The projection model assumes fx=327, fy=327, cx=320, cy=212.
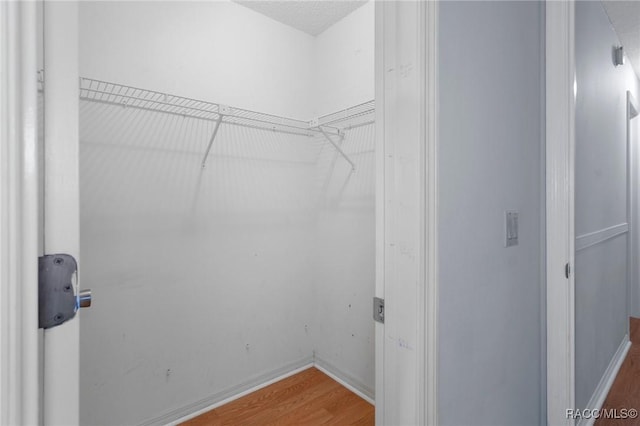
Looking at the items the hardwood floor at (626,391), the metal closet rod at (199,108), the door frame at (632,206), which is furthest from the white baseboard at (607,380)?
the metal closet rod at (199,108)

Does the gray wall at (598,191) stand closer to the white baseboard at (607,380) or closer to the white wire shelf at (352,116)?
the white baseboard at (607,380)

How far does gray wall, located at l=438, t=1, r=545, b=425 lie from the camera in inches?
34.4

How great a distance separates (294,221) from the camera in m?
2.32

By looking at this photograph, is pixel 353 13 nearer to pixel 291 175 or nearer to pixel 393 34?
pixel 291 175

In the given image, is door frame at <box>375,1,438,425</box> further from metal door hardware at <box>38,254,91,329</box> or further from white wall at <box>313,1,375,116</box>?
white wall at <box>313,1,375,116</box>

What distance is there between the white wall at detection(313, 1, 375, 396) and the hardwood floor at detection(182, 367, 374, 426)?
0.13 meters

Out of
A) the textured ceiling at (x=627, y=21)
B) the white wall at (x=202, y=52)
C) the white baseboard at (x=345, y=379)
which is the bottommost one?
the white baseboard at (x=345, y=379)

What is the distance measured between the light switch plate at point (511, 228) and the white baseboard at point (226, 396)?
174 cm

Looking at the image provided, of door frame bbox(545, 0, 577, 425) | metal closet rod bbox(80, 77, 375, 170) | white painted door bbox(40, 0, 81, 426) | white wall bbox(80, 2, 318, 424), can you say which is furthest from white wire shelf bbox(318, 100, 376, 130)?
white painted door bbox(40, 0, 81, 426)

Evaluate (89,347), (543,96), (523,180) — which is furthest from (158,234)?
(543,96)

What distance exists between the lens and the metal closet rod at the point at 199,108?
5.06ft

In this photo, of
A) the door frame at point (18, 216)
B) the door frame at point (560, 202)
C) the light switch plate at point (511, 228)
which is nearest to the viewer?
the door frame at point (18, 216)

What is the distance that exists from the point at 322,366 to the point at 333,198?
3.96 feet

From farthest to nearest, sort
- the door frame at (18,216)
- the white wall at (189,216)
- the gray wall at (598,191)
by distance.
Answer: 1. the white wall at (189,216)
2. the gray wall at (598,191)
3. the door frame at (18,216)
